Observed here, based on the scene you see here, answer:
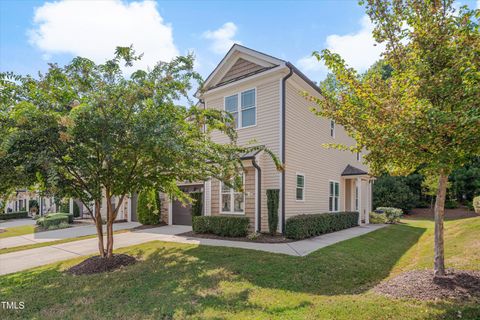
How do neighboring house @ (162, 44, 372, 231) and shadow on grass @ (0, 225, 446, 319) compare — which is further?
neighboring house @ (162, 44, 372, 231)

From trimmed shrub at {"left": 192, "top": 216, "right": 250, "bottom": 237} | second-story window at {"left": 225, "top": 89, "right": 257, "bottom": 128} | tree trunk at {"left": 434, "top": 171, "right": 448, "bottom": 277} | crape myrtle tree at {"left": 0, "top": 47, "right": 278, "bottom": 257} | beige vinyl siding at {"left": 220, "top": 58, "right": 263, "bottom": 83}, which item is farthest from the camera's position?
beige vinyl siding at {"left": 220, "top": 58, "right": 263, "bottom": 83}

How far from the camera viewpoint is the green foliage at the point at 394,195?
2600 centimetres

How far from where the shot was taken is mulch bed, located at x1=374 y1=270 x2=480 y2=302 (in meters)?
4.79

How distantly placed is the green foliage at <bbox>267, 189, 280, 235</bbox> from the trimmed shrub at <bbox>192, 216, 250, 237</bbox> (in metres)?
0.88

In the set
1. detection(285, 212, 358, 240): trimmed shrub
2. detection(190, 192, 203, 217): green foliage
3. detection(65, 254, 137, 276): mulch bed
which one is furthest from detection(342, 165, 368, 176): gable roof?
detection(65, 254, 137, 276): mulch bed

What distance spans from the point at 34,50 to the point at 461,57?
11.0 metres

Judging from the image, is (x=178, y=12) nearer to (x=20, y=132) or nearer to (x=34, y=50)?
(x=34, y=50)

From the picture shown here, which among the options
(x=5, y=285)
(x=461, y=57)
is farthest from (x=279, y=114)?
(x=5, y=285)

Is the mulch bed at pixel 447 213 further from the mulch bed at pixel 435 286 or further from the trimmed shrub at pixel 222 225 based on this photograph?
the mulch bed at pixel 435 286

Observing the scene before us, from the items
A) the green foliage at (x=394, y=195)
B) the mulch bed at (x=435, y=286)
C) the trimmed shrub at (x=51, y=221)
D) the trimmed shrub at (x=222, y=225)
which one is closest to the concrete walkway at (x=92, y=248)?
the trimmed shrub at (x=222, y=225)

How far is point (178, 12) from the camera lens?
29.6 feet

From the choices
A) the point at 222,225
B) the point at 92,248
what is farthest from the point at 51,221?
the point at 222,225

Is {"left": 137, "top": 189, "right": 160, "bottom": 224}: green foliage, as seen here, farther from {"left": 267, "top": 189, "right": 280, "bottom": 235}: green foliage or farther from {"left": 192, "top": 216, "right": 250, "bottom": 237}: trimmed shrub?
{"left": 267, "top": 189, "right": 280, "bottom": 235}: green foliage

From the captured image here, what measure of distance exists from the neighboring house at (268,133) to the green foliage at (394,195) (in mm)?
14043
